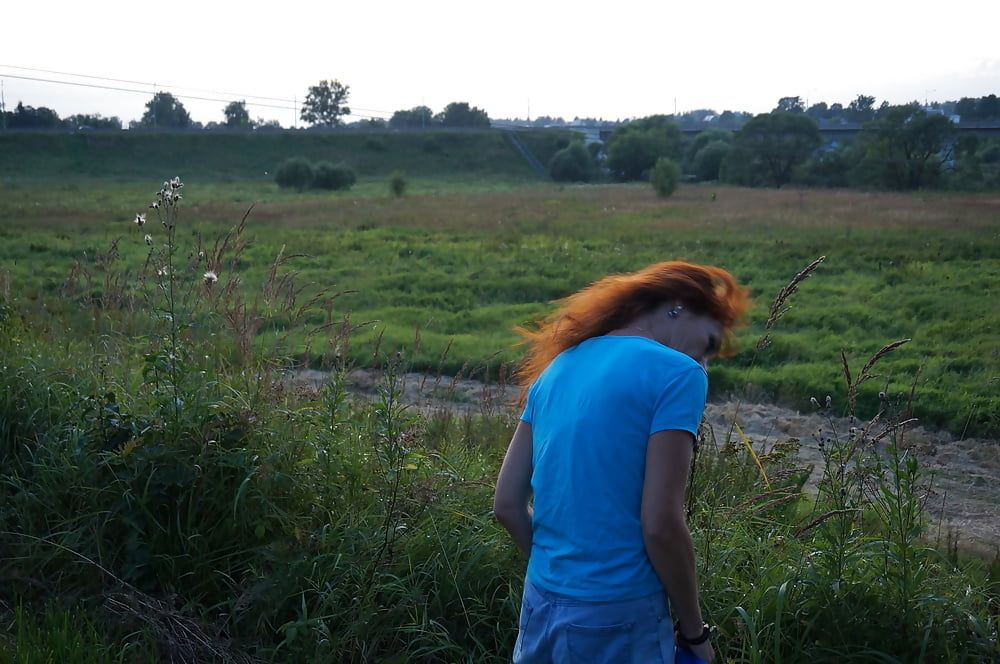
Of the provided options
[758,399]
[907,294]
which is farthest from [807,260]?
[758,399]

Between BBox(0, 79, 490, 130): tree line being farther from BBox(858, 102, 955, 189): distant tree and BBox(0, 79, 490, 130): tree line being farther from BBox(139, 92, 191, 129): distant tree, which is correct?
BBox(858, 102, 955, 189): distant tree

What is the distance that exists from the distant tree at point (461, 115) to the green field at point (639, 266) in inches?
3248

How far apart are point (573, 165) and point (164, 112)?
44.6 metres

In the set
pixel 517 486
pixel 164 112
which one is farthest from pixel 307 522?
pixel 164 112

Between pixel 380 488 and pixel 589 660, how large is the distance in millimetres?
2163

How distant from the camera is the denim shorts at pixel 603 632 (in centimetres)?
217

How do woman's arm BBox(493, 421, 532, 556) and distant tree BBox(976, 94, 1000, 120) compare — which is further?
distant tree BBox(976, 94, 1000, 120)

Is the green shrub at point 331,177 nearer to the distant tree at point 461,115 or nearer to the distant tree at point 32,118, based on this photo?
the distant tree at point 32,118

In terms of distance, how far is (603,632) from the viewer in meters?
2.17

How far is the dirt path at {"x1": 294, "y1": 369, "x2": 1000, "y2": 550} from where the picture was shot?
590 cm

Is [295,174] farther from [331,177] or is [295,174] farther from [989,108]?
[989,108]

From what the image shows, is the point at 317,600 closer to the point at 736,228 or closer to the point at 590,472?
the point at 590,472

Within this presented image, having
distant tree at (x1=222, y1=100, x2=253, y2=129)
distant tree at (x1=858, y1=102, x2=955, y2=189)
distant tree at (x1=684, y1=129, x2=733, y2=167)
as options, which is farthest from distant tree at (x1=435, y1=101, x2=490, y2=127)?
distant tree at (x1=858, y1=102, x2=955, y2=189)

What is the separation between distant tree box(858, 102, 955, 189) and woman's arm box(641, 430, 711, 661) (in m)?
33.6
